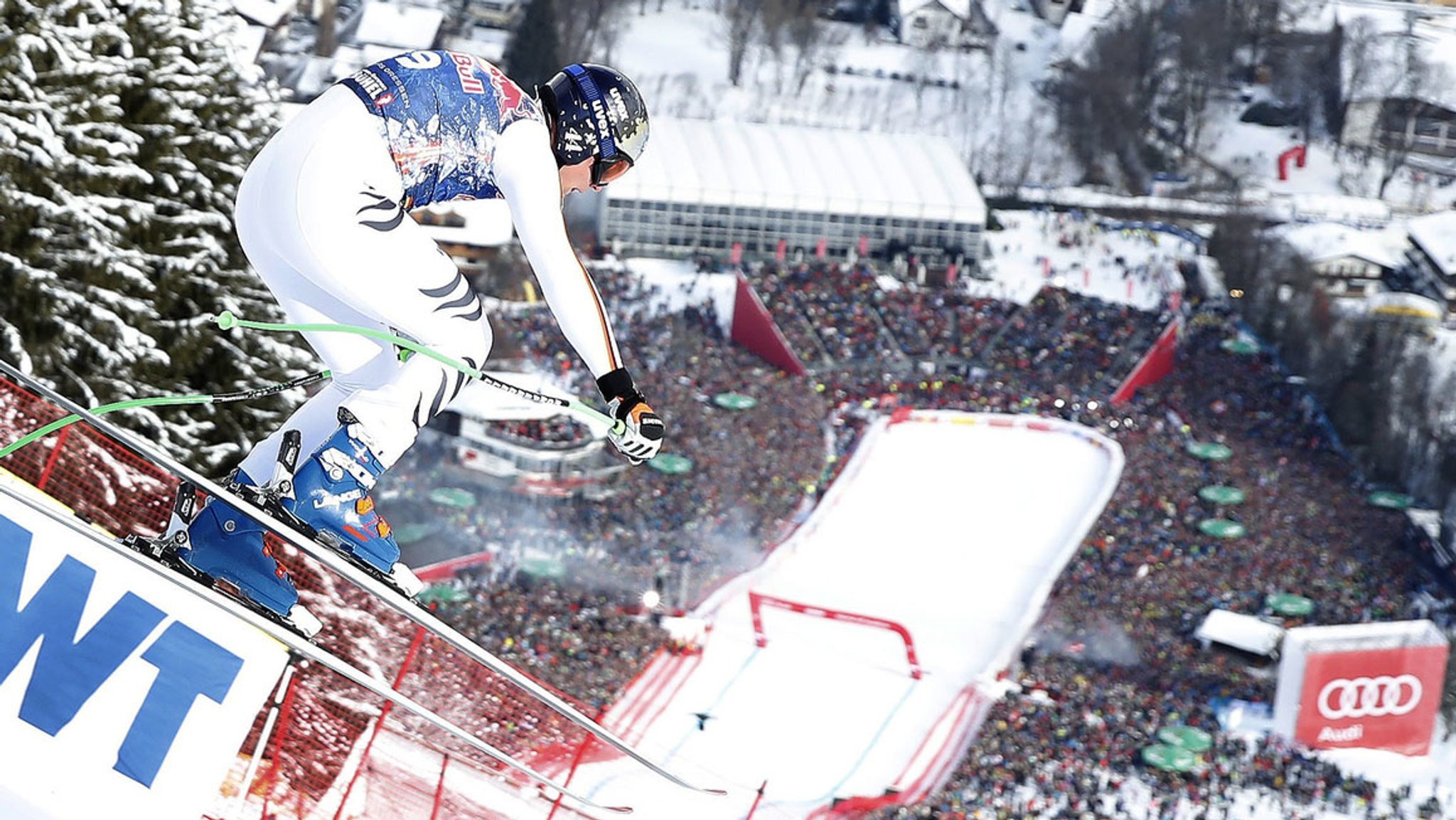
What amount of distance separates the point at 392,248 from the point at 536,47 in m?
46.0

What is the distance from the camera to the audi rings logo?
2194 cm

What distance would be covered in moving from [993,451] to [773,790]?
13.4m

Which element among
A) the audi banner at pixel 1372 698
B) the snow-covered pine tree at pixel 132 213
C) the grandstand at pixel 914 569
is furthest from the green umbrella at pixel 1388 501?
the snow-covered pine tree at pixel 132 213

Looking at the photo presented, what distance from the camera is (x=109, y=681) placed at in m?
4.69

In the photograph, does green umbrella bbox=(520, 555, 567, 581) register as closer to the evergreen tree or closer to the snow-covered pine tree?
the snow-covered pine tree

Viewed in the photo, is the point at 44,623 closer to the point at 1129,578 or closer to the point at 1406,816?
the point at 1406,816

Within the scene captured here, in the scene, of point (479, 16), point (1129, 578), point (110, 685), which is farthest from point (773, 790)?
point (479, 16)

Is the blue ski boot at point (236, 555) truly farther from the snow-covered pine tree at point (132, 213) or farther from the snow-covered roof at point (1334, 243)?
the snow-covered roof at point (1334, 243)

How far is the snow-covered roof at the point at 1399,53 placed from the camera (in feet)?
187

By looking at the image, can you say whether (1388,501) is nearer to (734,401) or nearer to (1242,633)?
(1242,633)

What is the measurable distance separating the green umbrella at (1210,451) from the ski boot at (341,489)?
2793cm

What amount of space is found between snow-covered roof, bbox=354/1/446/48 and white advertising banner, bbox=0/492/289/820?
48.4m

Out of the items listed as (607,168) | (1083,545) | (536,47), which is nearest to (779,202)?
(536,47)

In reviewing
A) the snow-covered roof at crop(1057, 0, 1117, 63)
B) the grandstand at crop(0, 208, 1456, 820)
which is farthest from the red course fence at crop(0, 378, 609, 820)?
the snow-covered roof at crop(1057, 0, 1117, 63)
